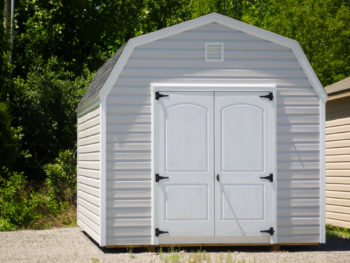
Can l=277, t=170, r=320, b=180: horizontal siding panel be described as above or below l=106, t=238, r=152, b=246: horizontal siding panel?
above

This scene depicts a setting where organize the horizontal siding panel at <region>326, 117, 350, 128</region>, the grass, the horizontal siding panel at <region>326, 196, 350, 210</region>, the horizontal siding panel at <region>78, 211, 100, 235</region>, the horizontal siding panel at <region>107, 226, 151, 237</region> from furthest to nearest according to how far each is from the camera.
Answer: the horizontal siding panel at <region>326, 196, 350, 210</region> < the horizontal siding panel at <region>326, 117, 350, 128</region> < the grass < the horizontal siding panel at <region>78, 211, 100, 235</region> < the horizontal siding panel at <region>107, 226, 151, 237</region>

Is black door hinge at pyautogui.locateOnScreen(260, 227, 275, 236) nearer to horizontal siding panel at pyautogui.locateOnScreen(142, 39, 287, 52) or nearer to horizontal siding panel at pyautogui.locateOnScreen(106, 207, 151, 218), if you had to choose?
horizontal siding panel at pyautogui.locateOnScreen(106, 207, 151, 218)

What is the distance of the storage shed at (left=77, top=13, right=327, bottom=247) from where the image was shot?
9.49 metres

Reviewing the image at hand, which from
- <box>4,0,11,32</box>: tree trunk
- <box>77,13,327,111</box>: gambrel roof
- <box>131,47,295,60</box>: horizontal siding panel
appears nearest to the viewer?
<box>77,13,327,111</box>: gambrel roof

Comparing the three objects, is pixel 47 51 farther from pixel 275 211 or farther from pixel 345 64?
pixel 275 211

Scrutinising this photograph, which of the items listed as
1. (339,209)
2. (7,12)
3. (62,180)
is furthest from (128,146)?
(7,12)

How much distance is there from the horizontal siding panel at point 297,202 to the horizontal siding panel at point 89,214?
106 inches

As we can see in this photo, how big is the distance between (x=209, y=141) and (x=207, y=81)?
894 millimetres

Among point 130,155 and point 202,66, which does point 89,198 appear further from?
point 202,66

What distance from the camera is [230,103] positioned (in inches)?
380

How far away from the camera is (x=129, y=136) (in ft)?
31.2

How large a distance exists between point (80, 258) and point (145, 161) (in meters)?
1.67

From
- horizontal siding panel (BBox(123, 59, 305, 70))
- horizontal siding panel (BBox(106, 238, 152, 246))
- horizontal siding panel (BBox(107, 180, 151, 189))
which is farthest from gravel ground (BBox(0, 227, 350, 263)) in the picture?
horizontal siding panel (BBox(123, 59, 305, 70))

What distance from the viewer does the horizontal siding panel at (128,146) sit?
948cm
